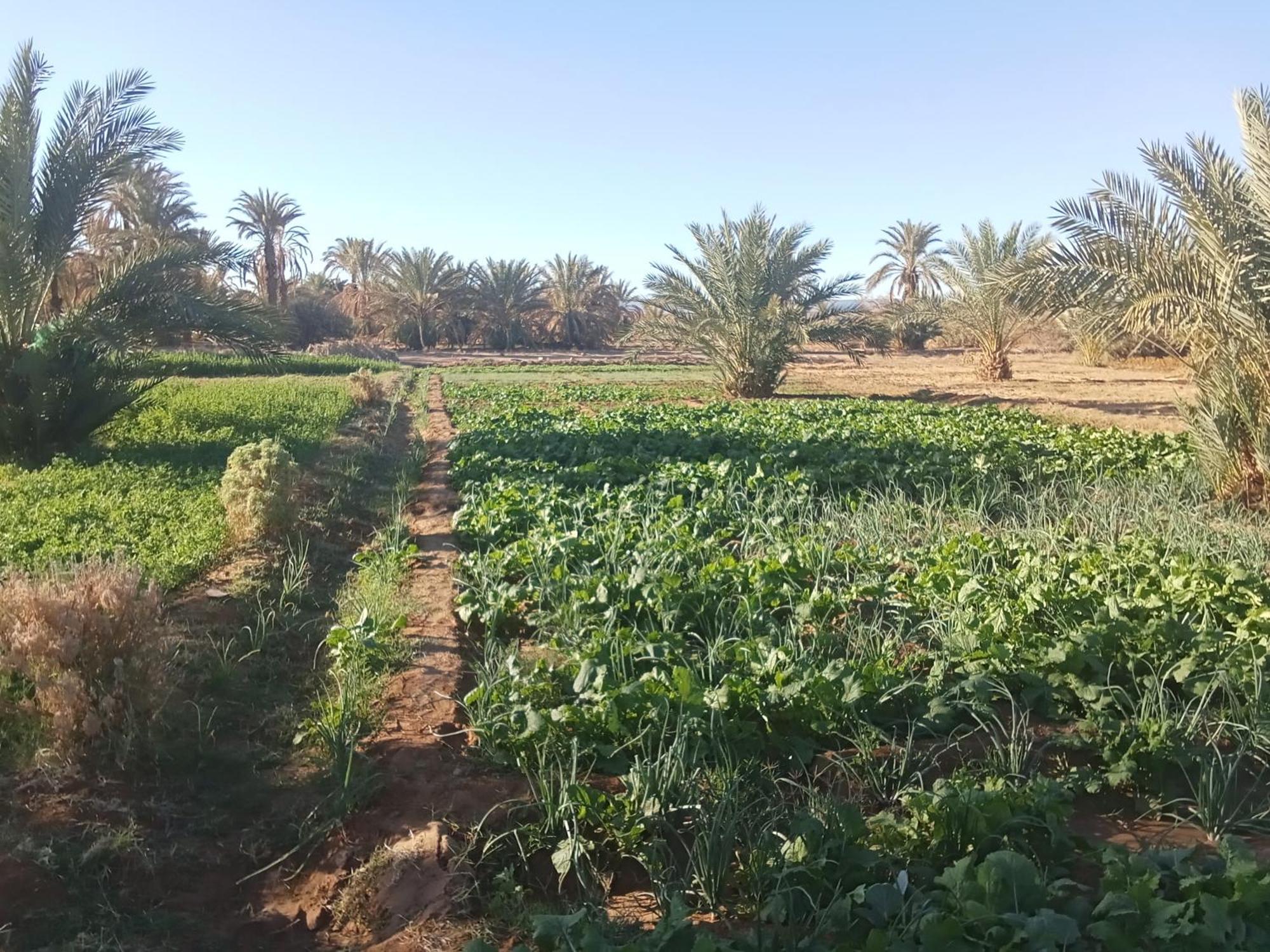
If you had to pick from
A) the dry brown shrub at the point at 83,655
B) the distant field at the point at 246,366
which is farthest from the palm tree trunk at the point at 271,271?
the dry brown shrub at the point at 83,655

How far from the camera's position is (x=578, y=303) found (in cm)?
5025

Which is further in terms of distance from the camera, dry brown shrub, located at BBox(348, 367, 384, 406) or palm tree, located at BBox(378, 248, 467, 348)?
palm tree, located at BBox(378, 248, 467, 348)

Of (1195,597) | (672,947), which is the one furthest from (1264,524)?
(672,947)

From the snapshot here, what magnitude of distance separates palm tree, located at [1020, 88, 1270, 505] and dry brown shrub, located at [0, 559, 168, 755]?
8.62 meters

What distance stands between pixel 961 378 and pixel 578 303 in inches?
1077

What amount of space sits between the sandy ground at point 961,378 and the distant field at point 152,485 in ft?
33.6

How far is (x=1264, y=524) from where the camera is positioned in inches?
298

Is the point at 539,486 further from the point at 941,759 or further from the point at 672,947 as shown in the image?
the point at 672,947

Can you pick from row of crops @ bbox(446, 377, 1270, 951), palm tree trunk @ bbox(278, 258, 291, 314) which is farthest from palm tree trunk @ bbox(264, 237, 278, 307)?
row of crops @ bbox(446, 377, 1270, 951)

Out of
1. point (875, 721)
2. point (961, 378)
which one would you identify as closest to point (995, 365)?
point (961, 378)

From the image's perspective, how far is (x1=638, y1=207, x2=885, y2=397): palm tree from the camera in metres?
20.7

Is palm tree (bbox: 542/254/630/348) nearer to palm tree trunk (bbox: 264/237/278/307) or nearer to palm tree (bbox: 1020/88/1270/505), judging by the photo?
palm tree trunk (bbox: 264/237/278/307)

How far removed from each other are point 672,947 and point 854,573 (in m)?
3.62

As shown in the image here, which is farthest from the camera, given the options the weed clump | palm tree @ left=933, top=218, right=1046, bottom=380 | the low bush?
the low bush
